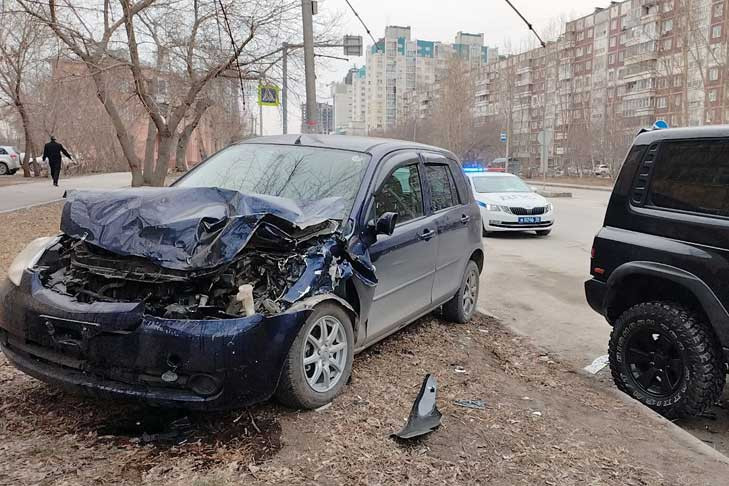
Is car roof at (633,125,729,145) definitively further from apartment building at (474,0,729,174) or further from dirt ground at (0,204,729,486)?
apartment building at (474,0,729,174)

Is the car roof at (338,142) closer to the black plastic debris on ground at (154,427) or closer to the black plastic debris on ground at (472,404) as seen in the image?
the black plastic debris on ground at (472,404)

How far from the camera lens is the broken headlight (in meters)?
3.42

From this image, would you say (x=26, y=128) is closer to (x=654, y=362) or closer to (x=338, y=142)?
(x=338, y=142)

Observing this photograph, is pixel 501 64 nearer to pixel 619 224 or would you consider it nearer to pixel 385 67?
pixel 385 67

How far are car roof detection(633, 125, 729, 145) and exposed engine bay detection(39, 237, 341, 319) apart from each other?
2.83 metres

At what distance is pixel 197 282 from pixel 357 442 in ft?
3.93

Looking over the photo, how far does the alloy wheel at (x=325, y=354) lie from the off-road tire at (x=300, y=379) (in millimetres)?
36

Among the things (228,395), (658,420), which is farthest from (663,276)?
(228,395)

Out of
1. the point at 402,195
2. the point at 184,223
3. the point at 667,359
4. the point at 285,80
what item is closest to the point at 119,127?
the point at 285,80

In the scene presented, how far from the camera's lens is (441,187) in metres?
5.42

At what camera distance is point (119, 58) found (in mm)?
14008

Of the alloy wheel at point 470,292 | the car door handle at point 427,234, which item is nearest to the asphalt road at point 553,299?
the alloy wheel at point 470,292

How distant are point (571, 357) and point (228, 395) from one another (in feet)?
12.1

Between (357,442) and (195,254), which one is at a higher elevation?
(195,254)
